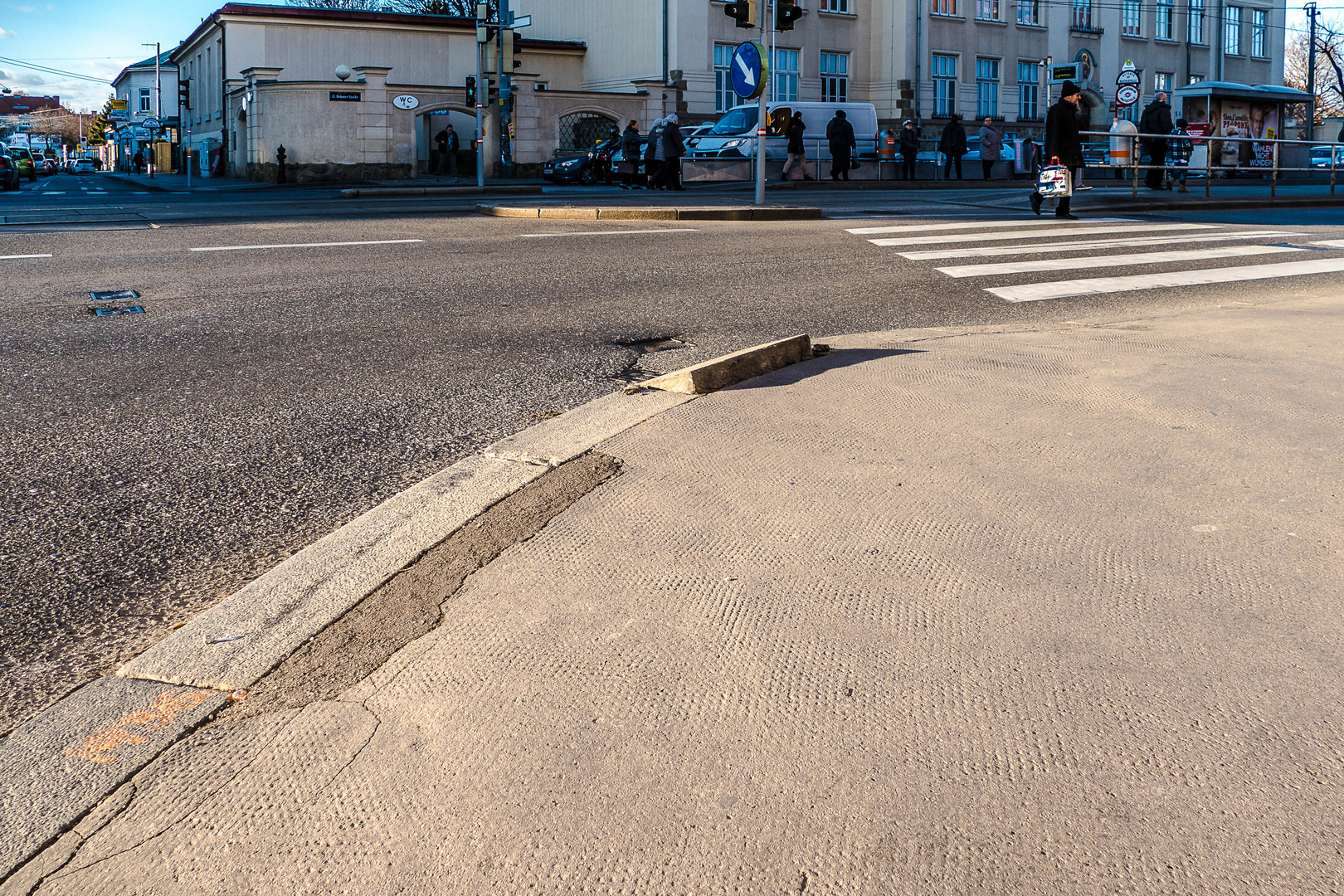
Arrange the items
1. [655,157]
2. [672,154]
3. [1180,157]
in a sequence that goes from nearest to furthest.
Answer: [672,154]
[1180,157]
[655,157]

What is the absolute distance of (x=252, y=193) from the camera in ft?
102

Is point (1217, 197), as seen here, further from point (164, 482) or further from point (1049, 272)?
point (164, 482)

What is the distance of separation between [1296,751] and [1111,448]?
2386 mm

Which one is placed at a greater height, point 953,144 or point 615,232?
point 953,144

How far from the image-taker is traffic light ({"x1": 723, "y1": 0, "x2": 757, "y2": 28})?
16781 millimetres

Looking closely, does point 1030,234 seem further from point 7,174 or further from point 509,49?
point 7,174

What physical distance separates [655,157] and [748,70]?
9307mm

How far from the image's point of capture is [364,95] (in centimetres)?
3819

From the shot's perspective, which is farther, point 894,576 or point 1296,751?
point 894,576

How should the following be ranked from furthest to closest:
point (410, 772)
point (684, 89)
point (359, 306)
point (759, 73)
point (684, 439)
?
point (684, 89), point (759, 73), point (359, 306), point (684, 439), point (410, 772)

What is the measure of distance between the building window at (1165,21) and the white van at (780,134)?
21.6 meters

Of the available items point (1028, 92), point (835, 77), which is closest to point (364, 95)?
point (835, 77)

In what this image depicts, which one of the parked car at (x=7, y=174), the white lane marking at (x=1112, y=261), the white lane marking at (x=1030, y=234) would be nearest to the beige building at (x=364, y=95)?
the parked car at (x=7, y=174)

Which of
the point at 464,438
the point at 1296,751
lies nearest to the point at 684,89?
the point at 464,438
